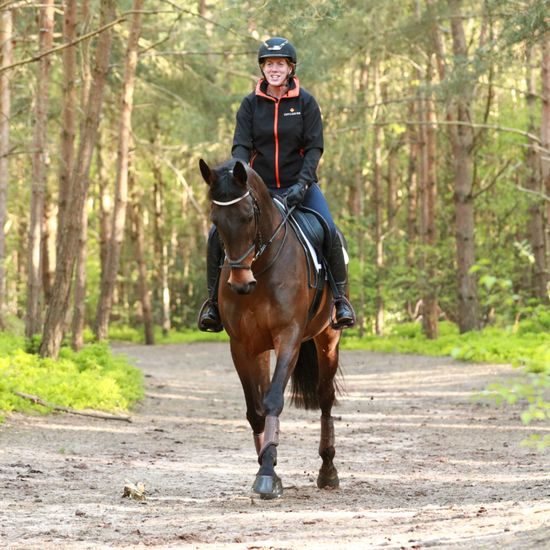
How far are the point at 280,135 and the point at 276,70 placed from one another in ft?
1.75

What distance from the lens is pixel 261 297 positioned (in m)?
8.67

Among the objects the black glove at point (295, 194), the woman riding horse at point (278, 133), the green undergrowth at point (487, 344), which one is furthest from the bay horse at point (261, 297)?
the green undergrowth at point (487, 344)

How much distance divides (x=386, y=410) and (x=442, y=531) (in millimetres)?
11172

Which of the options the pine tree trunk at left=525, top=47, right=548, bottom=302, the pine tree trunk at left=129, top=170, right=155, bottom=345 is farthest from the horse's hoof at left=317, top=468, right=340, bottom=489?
the pine tree trunk at left=129, top=170, right=155, bottom=345

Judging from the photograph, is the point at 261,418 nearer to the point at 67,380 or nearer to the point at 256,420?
the point at 256,420

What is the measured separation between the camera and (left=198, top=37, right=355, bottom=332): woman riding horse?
934 cm

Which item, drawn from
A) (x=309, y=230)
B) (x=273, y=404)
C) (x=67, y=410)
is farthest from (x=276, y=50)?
(x=67, y=410)

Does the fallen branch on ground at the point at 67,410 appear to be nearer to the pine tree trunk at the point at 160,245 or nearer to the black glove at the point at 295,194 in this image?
the black glove at the point at 295,194

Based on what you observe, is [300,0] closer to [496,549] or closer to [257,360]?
[257,360]

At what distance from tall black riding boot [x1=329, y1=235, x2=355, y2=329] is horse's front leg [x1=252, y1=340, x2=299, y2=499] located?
114 cm

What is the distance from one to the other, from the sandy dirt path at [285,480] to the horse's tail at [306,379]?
692 mm

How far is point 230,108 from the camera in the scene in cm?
3142

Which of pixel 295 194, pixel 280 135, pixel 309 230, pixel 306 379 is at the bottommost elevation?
pixel 306 379

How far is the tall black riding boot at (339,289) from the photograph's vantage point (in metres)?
9.67
